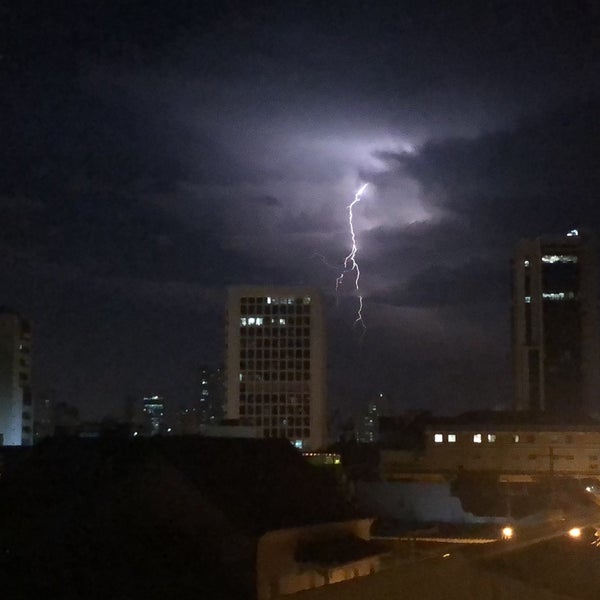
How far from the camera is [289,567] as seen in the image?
60.1 ft

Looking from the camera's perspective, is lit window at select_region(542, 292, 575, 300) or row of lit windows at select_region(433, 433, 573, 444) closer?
row of lit windows at select_region(433, 433, 573, 444)

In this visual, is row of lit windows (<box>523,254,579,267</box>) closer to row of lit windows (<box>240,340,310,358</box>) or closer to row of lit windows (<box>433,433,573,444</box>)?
row of lit windows (<box>240,340,310,358</box>)

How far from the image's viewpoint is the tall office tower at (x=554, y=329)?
301 feet

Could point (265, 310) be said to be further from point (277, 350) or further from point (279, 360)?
point (279, 360)

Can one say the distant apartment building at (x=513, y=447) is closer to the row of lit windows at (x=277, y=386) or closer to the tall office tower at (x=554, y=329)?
the row of lit windows at (x=277, y=386)

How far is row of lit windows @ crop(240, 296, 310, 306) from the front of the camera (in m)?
86.7

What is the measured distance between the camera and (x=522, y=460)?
2474 inches

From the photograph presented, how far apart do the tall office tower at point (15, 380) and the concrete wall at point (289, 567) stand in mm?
60607

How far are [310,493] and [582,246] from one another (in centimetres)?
7878

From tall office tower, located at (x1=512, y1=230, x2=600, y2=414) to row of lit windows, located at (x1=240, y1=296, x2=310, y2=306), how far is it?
21715 mm

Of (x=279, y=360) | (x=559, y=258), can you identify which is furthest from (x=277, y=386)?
(x=559, y=258)

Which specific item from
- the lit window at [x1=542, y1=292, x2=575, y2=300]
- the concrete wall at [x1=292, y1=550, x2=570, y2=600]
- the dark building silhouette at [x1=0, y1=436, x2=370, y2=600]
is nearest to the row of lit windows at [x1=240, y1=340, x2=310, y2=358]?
the lit window at [x1=542, y1=292, x2=575, y2=300]

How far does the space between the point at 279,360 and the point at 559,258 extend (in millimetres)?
30270

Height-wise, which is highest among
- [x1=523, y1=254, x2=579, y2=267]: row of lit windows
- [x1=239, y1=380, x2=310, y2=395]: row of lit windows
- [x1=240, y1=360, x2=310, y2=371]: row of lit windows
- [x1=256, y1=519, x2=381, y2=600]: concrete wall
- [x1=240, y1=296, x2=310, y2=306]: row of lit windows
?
[x1=523, y1=254, x2=579, y2=267]: row of lit windows
